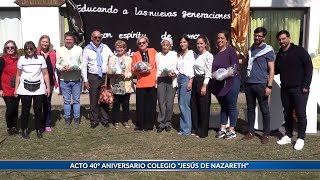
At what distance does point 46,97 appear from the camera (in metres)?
6.46

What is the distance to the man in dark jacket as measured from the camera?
550 centimetres

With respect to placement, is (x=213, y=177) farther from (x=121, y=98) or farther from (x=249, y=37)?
(x=249, y=37)

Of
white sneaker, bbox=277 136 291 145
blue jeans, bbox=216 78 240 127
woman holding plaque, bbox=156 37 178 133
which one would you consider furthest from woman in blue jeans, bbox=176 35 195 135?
white sneaker, bbox=277 136 291 145

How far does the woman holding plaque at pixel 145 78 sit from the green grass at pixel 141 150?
387 millimetres

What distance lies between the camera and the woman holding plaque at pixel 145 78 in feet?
21.0

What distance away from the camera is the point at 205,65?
600cm

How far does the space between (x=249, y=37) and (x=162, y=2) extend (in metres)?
2.59

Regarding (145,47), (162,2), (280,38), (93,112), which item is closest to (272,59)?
(280,38)

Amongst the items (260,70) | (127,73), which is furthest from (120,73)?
(260,70)

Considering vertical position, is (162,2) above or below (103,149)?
above

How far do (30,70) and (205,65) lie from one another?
8.66 ft

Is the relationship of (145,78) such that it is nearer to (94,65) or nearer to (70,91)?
(94,65)
